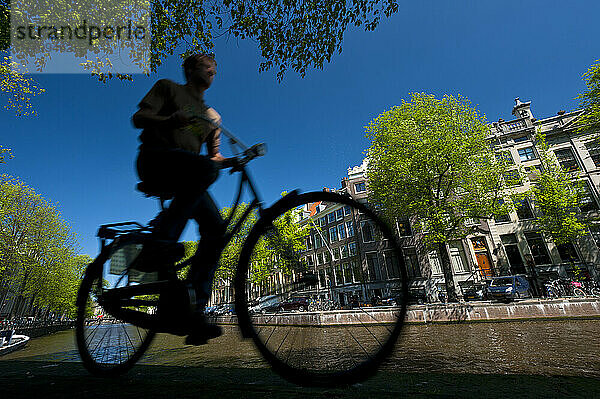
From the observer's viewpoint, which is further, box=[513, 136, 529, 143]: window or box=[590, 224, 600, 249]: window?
box=[513, 136, 529, 143]: window

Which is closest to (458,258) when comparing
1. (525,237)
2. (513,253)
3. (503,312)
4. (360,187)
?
(513,253)

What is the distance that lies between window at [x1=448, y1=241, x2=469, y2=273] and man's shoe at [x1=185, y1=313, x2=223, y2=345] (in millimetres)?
30682

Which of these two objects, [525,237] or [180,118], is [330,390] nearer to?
[180,118]

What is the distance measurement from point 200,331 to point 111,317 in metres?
0.96

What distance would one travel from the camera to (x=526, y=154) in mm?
30031

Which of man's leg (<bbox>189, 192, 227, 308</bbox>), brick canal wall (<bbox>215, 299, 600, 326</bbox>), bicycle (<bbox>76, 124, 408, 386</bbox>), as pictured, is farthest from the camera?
brick canal wall (<bbox>215, 299, 600, 326</bbox>)

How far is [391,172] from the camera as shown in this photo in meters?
19.8

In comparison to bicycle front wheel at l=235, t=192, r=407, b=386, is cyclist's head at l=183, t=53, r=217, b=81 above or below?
above

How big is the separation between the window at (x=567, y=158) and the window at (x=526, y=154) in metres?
1.96

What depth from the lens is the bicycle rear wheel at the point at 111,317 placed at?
1885 millimetres

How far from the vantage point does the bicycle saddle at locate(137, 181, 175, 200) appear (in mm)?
1754

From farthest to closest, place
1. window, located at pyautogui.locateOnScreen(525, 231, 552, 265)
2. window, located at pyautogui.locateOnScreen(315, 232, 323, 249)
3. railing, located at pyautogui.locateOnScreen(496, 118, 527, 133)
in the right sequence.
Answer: railing, located at pyautogui.locateOnScreen(496, 118, 527, 133) → window, located at pyautogui.locateOnScreen(525, 231, 552, 265) → window, located at pyautogui.locateOnScreen(315, 232, 323, 249)

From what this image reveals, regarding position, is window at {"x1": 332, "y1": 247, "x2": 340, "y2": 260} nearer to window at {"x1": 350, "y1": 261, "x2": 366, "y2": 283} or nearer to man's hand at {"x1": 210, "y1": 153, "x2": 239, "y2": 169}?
window at {"x1": 350, "y1": 261, "x2": 366, "y2": 283}

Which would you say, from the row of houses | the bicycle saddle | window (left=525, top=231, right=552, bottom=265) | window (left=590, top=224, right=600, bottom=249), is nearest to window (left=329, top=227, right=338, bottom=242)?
the bicycle saddle
